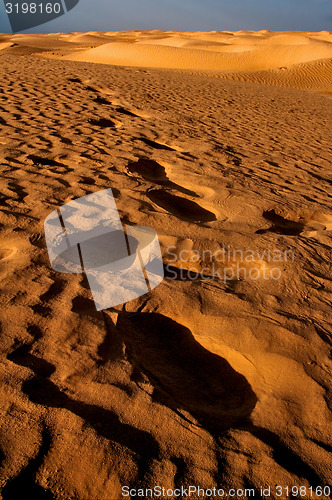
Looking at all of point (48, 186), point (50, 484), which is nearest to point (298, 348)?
point (50, 484)

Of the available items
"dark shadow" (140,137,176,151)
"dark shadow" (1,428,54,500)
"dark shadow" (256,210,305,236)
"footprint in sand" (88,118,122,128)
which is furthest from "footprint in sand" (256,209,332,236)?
"footprint in sand" (88,118,122,128)

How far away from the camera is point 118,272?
2322mm

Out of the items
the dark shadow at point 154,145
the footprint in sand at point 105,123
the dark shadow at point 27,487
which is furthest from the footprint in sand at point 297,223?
the footprint in sand at point 105,123

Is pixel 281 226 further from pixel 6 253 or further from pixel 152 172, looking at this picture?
pixel 6 253

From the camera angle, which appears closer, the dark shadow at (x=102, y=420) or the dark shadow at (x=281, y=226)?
the dark shadow at (x=102, y=420)

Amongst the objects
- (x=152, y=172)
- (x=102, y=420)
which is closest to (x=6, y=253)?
(x=102, y=420)

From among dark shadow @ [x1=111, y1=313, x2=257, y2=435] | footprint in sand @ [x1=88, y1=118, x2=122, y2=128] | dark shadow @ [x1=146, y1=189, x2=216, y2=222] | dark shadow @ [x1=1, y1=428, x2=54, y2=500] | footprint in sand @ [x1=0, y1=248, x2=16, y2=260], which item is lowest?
dark shadow @ [x1=111, y1=313, x2=257, y2=435]

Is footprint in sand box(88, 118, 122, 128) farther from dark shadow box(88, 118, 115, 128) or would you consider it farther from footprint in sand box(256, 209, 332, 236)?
footprint in sand box(256, 209, 332, 236)

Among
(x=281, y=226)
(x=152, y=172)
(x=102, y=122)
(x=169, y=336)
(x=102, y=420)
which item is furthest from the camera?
(x=102, y=122)

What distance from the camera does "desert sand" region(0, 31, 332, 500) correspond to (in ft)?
4.47

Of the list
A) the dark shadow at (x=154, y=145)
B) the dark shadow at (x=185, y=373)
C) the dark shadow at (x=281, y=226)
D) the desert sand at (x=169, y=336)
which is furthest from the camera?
the dark shadow at (x=154, y=145)

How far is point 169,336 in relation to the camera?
6.63 feet

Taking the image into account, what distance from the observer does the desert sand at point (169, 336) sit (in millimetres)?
1361

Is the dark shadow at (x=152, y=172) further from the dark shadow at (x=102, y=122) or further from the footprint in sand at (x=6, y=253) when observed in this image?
the footprint in sand at (x=6, y=253)
